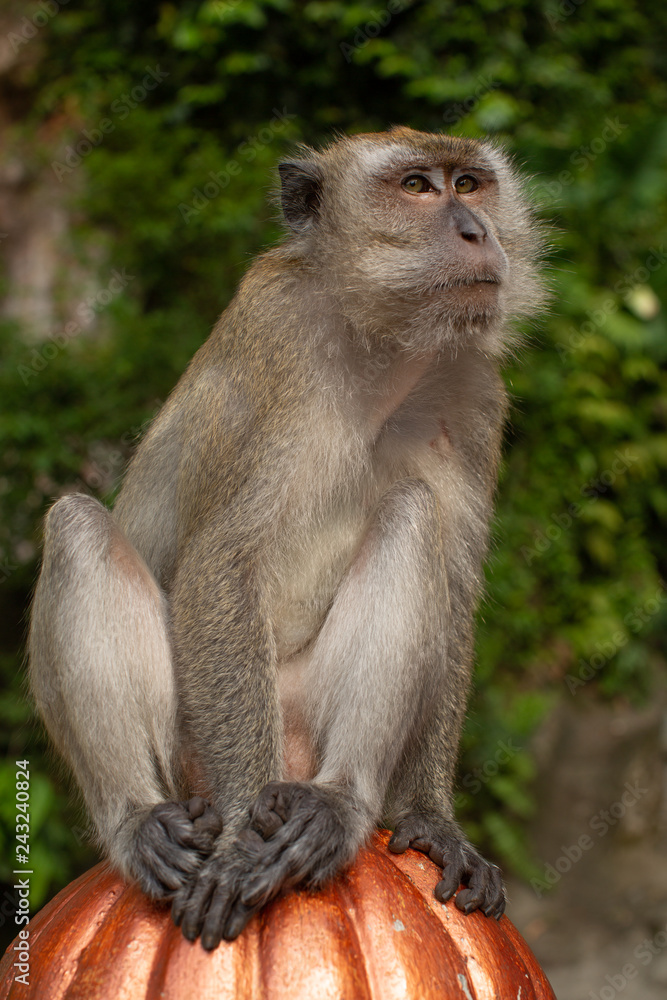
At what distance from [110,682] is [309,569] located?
70 cm

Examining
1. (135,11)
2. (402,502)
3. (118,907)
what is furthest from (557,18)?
(118,907)

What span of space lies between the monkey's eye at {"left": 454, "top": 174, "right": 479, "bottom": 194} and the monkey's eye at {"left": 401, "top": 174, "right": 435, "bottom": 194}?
0.43 feet

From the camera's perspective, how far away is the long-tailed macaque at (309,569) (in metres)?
2.36

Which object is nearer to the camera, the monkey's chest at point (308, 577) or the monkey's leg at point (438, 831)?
the monkey's leg at point (438, 831)

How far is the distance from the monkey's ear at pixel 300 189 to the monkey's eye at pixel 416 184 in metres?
0.34

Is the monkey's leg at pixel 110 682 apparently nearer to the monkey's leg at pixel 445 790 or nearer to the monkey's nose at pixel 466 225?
the monkey's leg at pixel 445 790

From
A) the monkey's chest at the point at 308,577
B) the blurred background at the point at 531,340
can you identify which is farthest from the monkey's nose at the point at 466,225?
the blurred background at the point at 531,340

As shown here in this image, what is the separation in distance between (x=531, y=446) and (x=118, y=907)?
5647mm

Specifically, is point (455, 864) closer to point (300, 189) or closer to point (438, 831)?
point (438, 831)

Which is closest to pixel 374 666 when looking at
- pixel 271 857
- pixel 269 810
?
pixel 269 810

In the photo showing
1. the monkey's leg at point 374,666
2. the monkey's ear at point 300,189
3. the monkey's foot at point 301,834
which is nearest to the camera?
the monkey's foot at point 301,834

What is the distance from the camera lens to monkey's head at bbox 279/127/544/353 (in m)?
2.78

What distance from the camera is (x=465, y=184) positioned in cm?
307

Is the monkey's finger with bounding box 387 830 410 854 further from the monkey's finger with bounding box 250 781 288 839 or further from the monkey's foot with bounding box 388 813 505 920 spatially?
the monkey's finger with bounding box 250 781 288 839
